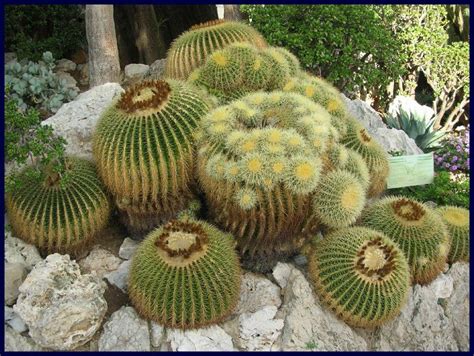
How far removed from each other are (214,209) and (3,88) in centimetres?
198

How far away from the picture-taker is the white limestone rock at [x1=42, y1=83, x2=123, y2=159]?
5094 mm

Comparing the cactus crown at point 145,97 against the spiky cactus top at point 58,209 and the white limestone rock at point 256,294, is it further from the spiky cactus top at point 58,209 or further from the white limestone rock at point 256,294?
the white limestone rock at point 256,294

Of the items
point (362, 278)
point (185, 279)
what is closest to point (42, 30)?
point (185, 279)

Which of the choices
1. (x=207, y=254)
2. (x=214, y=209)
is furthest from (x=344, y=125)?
(x=207, y=254)

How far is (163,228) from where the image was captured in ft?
12.9

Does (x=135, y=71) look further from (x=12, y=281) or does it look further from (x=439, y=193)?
(x=12, y=281)

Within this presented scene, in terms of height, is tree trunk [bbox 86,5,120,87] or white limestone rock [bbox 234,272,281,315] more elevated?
tree trunk [bbox 86,5,120,87]

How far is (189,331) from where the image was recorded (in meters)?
3.80

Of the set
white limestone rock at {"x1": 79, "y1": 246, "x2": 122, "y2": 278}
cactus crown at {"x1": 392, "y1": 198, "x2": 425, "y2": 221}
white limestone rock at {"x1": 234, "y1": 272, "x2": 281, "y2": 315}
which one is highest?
cactus crown at {"x1": 392, "y1": 198, "x2": 425, "y2": 221}

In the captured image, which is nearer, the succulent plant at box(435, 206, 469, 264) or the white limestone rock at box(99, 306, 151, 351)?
the white limestone rock at box(99, 306, 151, 351)

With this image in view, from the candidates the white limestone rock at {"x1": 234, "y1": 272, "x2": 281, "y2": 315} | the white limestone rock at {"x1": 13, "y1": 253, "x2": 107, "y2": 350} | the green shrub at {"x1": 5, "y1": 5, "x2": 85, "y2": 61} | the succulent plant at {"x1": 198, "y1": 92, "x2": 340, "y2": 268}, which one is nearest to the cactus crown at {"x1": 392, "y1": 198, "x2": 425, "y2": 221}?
the succulent plant at {"x1": 198, "y1": 92, "x2": 340, "y2": 268}

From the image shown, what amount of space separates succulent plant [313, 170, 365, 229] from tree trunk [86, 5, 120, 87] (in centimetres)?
372

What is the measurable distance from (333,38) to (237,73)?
9.70 ft

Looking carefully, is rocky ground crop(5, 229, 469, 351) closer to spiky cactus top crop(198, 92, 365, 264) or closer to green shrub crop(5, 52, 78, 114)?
spiky cactus top crop(198, 92, 365, 264)
